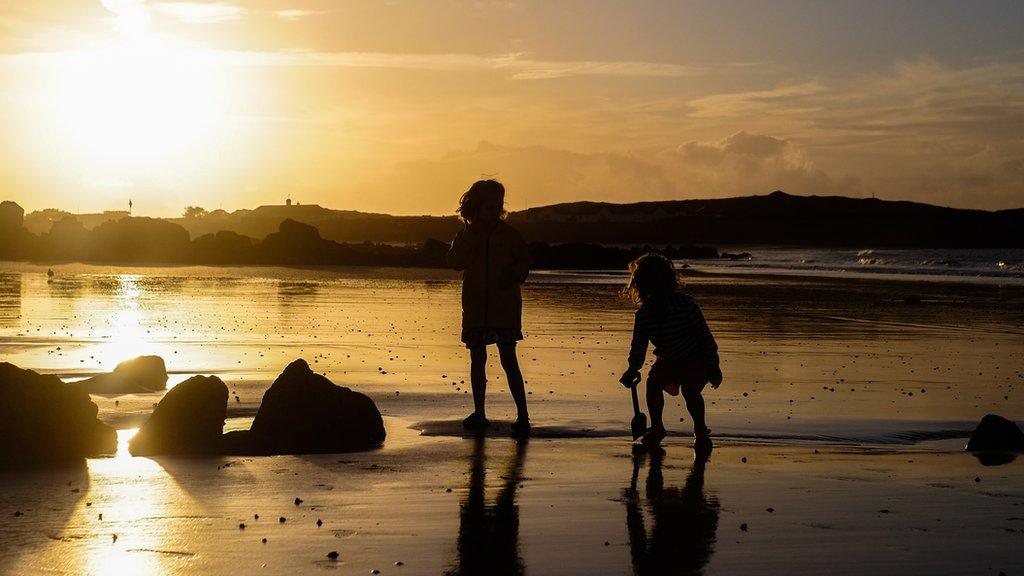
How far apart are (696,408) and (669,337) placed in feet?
2.19

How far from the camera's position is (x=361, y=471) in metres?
8.28

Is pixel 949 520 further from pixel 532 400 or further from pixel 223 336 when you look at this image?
pixel 223 336

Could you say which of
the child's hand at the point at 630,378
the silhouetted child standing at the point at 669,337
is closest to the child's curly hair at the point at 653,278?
the silhouetted child standing at the point at 669,337

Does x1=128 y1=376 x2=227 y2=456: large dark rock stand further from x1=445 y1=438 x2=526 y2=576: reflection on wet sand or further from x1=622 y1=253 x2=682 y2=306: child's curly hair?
x1=622 y1=253 x2=682 y2=306: child's curly hair

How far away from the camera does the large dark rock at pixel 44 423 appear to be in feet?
28.0

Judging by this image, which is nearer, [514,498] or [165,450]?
[514,498]

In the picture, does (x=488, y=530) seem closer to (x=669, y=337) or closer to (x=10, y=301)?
(x=669, y=337)

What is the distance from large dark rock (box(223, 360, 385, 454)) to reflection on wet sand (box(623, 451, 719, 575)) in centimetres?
235

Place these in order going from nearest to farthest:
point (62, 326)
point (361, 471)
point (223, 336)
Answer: point (361, 471), point (223, 336), point (62, 326)

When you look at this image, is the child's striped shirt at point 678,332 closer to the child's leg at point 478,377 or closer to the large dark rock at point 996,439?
the child's leg at point 478,377

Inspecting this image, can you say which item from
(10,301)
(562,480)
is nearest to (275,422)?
(562,480)

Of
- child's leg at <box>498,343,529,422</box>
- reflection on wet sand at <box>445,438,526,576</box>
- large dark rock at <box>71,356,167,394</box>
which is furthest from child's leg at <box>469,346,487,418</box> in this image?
large dark rock at <box>71,356,167,394</box>

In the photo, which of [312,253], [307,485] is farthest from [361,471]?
[312,253]

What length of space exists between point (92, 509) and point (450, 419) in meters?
4.45
